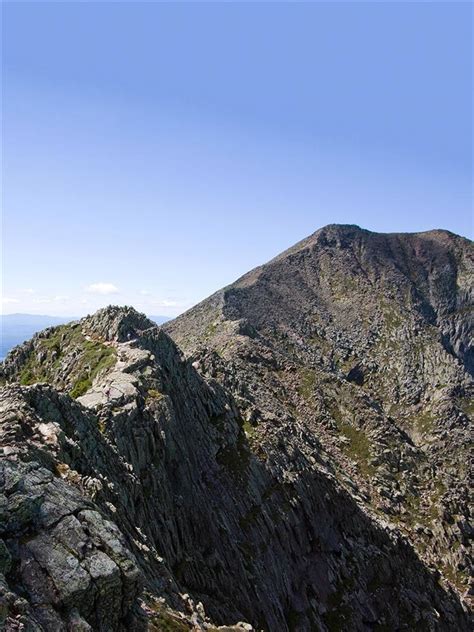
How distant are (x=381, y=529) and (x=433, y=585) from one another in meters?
12.7

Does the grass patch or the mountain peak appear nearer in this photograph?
the grass patch

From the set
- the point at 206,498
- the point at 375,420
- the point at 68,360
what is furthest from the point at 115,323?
the point at 375,420

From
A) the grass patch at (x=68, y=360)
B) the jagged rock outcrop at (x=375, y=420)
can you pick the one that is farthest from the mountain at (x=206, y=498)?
the jagged rock outcrop at (x=375, y=420)

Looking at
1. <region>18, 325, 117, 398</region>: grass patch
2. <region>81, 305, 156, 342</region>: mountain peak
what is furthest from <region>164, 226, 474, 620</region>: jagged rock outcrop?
<region>18, 325, 117, 398</region>: grass patch

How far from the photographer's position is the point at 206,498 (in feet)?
189

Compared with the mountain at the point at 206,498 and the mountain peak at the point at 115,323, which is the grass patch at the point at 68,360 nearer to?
the mountain at the point at 206,498

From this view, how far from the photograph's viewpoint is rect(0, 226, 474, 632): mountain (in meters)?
22.6

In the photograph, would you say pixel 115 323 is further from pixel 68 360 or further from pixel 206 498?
pixel 206 498

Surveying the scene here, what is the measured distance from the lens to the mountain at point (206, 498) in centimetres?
2259

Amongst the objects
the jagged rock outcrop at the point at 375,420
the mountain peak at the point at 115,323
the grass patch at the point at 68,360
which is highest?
the mountain peak at the point at 115,323

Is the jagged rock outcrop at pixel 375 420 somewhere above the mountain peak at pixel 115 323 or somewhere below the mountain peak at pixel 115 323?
below

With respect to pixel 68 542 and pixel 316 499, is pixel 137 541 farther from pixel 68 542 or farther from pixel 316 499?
pixel 316 499

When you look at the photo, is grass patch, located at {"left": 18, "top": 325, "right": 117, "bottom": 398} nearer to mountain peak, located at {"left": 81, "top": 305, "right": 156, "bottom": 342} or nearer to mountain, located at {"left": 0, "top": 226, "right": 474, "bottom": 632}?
mountain, located at {"left": 0, "top": 226, "right": 474, "bottom": 632}

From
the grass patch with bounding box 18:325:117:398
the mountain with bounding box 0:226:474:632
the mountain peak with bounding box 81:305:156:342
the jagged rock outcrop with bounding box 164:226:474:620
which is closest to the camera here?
the mountain with bounding box 0:226:474:632
